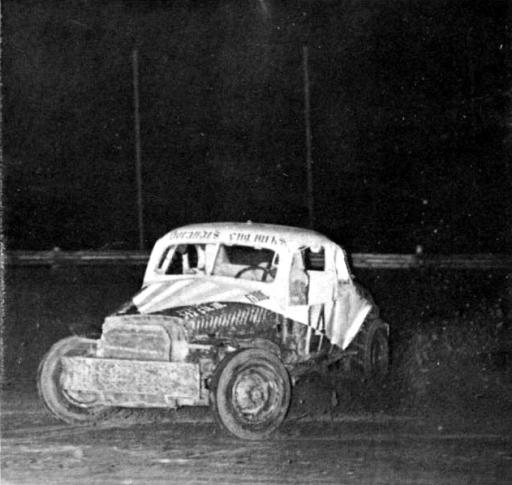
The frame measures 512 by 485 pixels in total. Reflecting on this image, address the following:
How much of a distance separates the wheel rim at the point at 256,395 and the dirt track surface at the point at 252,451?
0.77 ft

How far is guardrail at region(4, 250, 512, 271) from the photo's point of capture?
16.6m

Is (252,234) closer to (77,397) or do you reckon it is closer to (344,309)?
(344,309)

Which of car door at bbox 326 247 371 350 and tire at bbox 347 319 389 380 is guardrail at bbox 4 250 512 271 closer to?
tire at bbox 347 319 389 380

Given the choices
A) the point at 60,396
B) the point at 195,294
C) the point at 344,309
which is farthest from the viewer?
the point at 344,309

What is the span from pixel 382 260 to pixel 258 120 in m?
8.41

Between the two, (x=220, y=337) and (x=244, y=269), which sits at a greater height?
(x=244, y=269)

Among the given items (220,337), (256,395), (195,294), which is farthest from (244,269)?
(256,395)

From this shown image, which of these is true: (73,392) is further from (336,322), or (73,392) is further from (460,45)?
(460,45)

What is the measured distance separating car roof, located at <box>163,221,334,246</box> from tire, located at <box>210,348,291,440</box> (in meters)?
1.55

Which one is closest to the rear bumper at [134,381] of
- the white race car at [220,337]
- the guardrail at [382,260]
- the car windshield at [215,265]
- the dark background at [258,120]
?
the white race car at [220,337]

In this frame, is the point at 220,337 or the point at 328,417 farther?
the point at 328,417

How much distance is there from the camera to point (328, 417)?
34.9 feet

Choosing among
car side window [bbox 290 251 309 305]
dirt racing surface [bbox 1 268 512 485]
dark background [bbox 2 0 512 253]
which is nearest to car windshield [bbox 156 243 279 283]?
car side window [bbox 290 251 309 305]

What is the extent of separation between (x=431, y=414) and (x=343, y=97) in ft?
48.0
